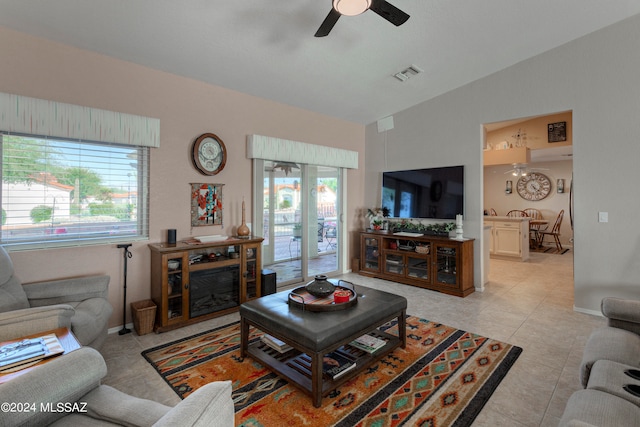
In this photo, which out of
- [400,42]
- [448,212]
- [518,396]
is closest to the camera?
[518,396]

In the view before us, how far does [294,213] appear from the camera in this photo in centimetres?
486

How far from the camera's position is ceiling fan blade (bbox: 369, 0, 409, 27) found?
2.25m

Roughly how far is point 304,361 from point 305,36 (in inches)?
123

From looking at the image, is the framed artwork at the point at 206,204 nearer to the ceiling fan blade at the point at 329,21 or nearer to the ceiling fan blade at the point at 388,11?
the ceiling fan blade at the point at 329,21

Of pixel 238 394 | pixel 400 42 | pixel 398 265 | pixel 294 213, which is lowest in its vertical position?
pixel 238 394

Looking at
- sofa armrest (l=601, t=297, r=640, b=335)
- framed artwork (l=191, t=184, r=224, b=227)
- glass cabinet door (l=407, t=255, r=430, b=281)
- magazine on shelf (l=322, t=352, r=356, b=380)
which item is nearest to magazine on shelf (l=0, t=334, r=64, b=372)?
magazine on shelf (l=322, t=352, r=356, b=380)

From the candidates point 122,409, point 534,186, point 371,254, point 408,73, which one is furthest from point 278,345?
point 534,186

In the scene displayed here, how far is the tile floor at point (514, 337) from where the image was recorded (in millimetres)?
2061

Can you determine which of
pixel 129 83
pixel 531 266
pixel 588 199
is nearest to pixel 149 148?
pixel 129 83

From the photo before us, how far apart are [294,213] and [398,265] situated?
1913 mm

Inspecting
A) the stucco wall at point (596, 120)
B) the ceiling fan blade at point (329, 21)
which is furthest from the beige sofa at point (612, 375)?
the ceiling fan blade at point (329, 21)

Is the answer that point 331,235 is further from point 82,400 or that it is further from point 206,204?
point 82,400

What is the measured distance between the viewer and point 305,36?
126 inches

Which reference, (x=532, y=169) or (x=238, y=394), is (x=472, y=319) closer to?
(x=238, y=394)
